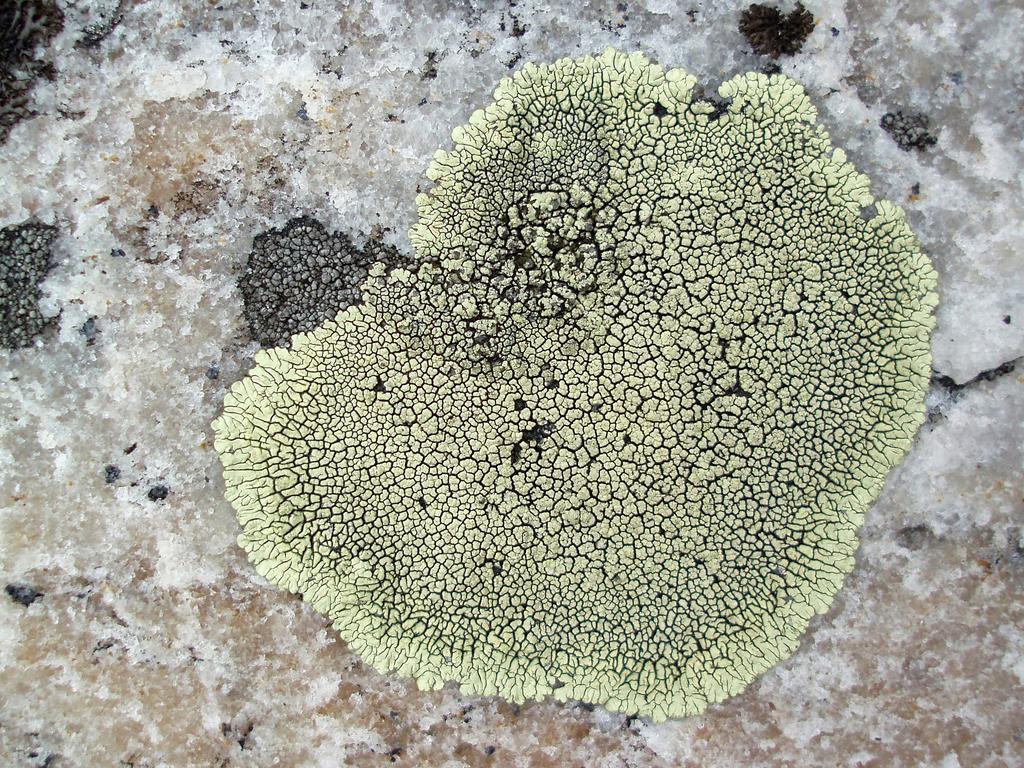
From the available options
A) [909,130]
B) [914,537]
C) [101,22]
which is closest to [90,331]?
[101,22]

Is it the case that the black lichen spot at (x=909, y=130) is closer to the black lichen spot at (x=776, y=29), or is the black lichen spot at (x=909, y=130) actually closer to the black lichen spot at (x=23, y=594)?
the black lichen spot at (x=776, y=29)

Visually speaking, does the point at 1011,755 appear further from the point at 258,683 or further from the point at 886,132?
the point at 258,683

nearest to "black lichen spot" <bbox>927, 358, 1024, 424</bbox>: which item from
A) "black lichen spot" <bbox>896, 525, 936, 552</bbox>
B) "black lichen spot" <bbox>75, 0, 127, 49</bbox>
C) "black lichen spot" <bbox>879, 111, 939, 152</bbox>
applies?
"black lichen spot" <bbox>896, 525, 936, 552</bbox>

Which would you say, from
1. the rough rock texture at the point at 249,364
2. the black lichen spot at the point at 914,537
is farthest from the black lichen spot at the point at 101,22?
the black lichen spot at the point at 914,537

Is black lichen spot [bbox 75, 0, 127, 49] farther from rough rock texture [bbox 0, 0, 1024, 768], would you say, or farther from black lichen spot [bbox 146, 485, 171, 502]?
black lichen spot [bbox 146, 485, 171, 502]

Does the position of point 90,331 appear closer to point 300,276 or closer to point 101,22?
point 300,276

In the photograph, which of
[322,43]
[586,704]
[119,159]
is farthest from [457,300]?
[586,704]
